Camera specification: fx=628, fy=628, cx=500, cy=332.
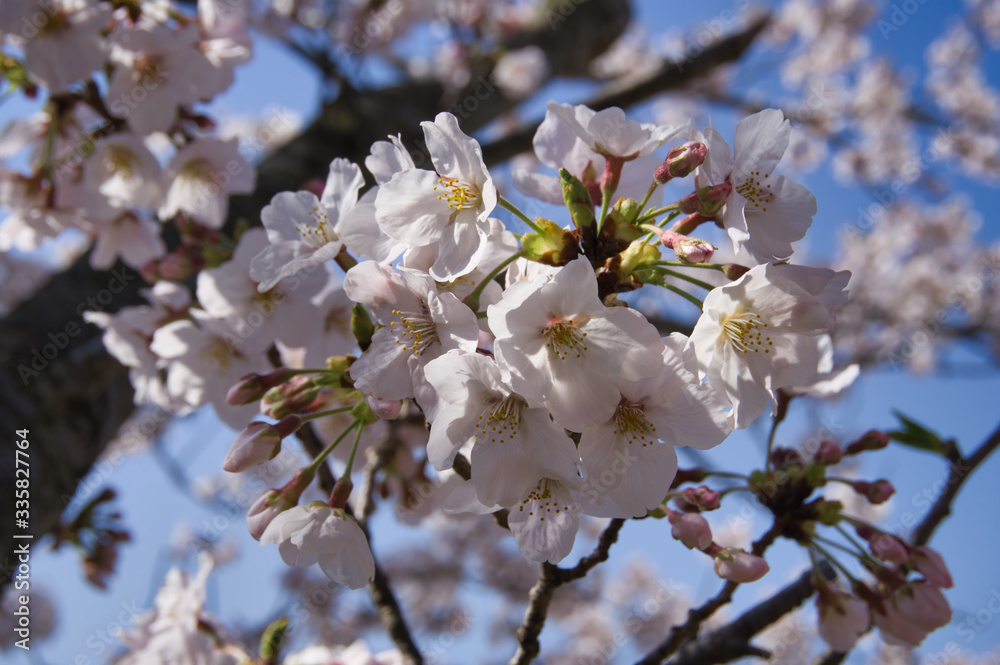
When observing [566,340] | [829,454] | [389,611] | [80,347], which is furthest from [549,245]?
[80,347]

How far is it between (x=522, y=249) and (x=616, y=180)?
0.81ft

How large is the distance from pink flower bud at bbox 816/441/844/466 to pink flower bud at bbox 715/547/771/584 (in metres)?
0.36

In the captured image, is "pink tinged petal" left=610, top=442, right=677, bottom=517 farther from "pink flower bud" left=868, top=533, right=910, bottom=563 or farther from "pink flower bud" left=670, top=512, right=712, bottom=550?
"pink flower bud" left=868, top=533, right=910, bottom=563

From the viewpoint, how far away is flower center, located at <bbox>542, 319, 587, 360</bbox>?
0.91m

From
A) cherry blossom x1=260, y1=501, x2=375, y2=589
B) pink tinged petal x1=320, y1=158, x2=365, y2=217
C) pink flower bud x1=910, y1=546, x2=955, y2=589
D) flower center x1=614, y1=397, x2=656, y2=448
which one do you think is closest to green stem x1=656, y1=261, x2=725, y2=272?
flower center x1=614, y1=397, x2=656, y2=448

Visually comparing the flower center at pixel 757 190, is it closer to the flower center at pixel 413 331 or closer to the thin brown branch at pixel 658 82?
the flower center at pixel 413 331

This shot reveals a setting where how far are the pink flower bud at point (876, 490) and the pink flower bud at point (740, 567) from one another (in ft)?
1.58

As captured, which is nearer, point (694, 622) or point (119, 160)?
point (694, 622)

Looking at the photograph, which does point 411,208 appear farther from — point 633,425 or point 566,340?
point 633,425

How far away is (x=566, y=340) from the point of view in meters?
0.92

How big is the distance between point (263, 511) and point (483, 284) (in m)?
0.57

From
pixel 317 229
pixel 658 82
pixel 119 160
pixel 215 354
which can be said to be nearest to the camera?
pixel 317 229

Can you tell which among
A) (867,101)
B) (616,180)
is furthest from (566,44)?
(867,101)

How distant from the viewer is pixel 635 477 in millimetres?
949
